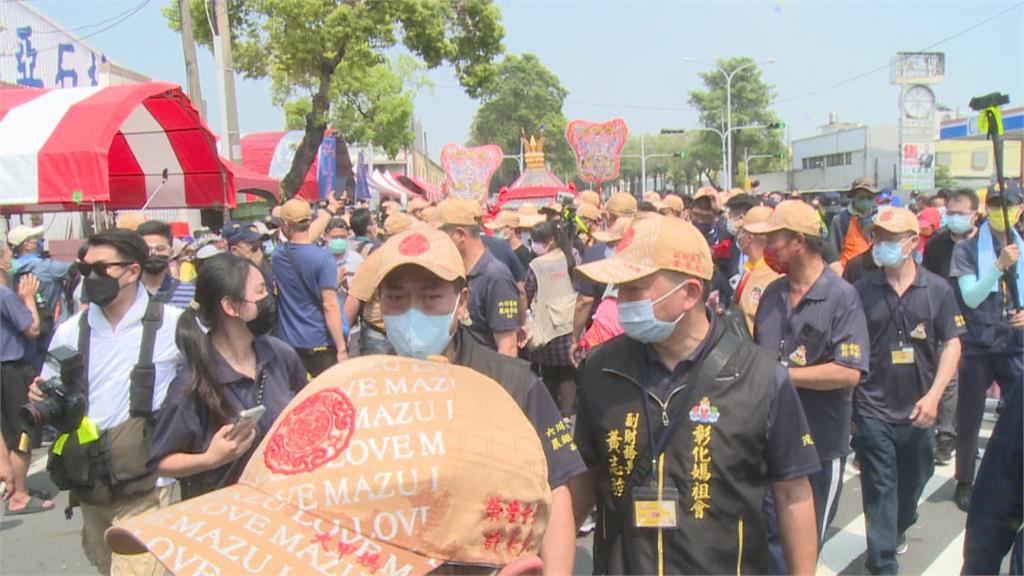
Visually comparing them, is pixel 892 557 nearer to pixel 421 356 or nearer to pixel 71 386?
pixel 421 356

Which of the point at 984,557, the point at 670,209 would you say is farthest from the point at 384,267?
the point at 670,209

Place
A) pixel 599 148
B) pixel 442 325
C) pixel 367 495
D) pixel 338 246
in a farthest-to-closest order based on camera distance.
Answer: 1. pixel 599 148
2. pixel 338 246
3. pixel 442 325
4. pixel 367 495

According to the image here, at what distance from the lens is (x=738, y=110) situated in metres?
83.4

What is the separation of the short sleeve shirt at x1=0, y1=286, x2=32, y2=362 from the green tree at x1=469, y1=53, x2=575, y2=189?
2875 inches

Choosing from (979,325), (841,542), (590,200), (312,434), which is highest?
(590,200)

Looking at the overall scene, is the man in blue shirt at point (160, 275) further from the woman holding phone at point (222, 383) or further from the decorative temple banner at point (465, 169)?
the decorative temple banner at point (465, 169)

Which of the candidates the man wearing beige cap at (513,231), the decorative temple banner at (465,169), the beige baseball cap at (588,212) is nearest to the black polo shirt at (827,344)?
the man wearing beige cap at (513,231)

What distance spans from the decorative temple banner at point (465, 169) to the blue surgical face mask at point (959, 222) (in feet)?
55.5

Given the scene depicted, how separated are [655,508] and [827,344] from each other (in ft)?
5.97

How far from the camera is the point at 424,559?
3.47 ft

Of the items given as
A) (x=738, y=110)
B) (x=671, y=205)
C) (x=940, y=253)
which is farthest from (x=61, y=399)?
(x=738, y=110)

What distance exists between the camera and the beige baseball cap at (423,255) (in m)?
2.16

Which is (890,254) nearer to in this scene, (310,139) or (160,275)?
(160,275)

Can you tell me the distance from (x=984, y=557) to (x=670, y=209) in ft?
23.7
